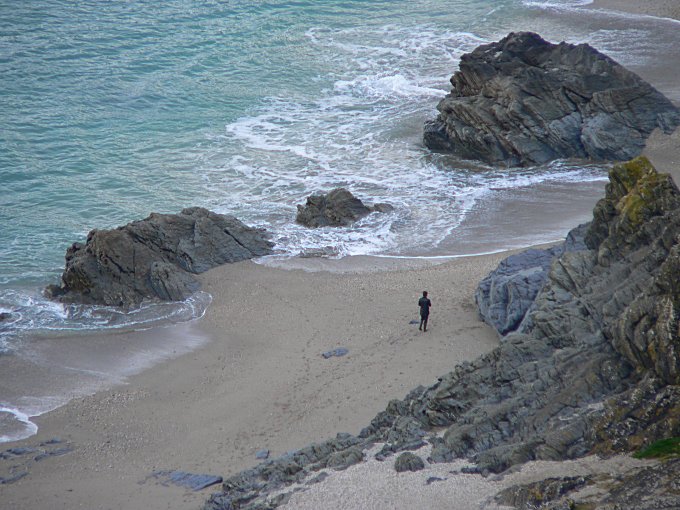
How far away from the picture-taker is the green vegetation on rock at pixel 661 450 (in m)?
9.45

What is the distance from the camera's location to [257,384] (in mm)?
16312

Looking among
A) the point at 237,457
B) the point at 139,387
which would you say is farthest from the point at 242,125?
the point at 237,457

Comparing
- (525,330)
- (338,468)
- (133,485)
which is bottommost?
(133,485)

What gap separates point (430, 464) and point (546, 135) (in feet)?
58.8

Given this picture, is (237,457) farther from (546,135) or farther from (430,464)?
(546,135)

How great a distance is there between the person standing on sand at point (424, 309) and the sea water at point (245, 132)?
4828 millimetres

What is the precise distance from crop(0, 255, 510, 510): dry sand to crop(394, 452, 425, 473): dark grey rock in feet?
9.07

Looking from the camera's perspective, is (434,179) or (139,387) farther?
(434,179)

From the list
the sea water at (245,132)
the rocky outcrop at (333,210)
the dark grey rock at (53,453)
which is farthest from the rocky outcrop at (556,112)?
the dark grey rock at (53,453)

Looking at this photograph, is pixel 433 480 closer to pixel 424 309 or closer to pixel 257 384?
pixel 257 384

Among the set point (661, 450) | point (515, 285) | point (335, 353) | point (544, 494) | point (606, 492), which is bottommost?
point (335, 353)

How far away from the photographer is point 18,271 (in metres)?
21.9

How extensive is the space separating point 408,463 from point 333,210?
13164 millimetres

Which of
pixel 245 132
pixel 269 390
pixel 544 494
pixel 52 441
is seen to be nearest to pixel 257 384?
pixel 269 390
